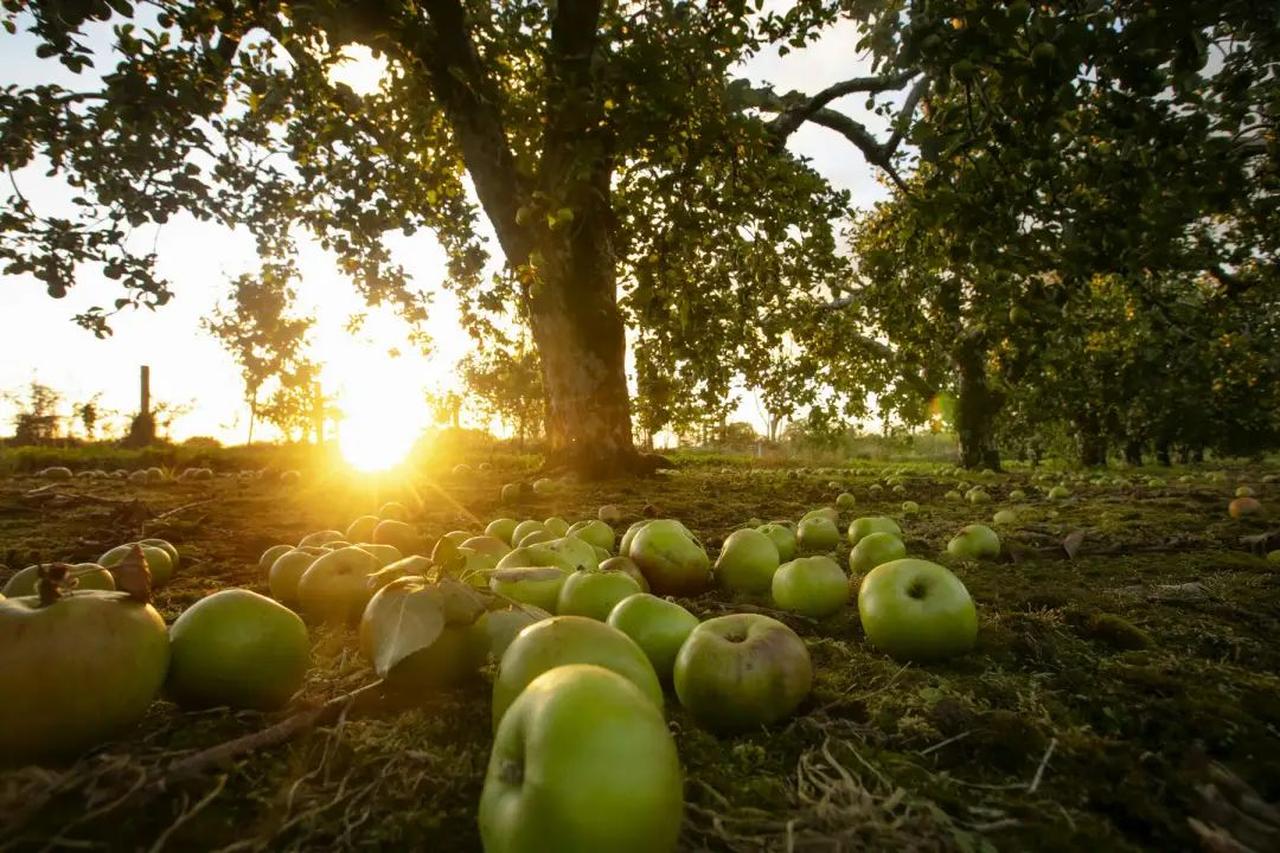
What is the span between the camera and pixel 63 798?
1.17 metres

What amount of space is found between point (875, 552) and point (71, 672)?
10.6ft

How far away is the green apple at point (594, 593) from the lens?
88.4 inches

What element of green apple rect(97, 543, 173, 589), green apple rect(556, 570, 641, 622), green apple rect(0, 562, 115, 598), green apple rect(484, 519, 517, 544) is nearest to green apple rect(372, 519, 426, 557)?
green apple rect(484, 519, 517, 544)

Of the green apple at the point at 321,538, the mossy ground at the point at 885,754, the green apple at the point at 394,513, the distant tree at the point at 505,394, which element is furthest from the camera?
the distant tree at the point at 505,394

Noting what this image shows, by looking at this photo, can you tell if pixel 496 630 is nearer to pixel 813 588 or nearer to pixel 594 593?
pixel 594 593

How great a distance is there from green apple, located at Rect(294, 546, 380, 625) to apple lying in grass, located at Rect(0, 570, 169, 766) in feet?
3.36

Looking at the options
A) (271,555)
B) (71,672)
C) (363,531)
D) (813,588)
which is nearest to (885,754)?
(813,588)

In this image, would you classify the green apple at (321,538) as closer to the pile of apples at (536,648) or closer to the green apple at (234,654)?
the pile of apples at (536,648)

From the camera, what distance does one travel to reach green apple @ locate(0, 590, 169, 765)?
1253mm

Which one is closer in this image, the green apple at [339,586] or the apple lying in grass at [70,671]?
the apple lying in grass at [70,671]

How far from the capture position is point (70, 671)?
50.8 inches

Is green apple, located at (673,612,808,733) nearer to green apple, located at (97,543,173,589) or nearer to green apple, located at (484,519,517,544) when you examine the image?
green apple, located at (484,519,517,544)

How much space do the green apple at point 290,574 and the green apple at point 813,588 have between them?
2.12m

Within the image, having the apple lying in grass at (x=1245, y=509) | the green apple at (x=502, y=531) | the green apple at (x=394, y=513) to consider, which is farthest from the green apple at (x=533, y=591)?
the apple lying in grass at (x=1245, y=509)
